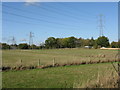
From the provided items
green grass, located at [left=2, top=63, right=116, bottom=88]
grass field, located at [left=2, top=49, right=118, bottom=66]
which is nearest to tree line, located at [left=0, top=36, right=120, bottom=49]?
grass field, located at [left=2, top=49, right=118, bottom=66]

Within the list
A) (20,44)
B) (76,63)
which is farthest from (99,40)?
(76,63)

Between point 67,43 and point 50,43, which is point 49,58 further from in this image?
point 67,43

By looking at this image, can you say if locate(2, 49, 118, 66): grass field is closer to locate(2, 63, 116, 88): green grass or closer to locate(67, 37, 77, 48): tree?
locate(2, 63, 116, 88): green grass

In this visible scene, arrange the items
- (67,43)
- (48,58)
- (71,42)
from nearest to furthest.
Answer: (48,58), (67,43), (71,42)

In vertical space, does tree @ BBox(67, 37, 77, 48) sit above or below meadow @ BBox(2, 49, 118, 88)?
above

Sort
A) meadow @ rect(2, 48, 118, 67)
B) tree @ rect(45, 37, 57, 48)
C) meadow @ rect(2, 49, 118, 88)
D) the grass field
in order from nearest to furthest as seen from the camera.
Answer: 1. meadow @ rect(2, 49, 118, 88)
2. meadow @ rect(2, 48, 118, 67)
3. the grass field
4. tree @ rect(45, 37, 57, 48)

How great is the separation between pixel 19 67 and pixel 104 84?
999 cm

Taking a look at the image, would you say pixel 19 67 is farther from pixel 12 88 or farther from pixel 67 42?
pixel 67 42

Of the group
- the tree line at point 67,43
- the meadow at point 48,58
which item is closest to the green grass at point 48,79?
the meadow at point 48,58

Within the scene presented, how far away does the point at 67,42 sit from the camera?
359 feet

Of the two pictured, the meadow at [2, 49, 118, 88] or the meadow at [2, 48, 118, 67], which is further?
the meadow at [2, 48, 118, 67]

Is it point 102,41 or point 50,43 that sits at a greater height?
point 102,41

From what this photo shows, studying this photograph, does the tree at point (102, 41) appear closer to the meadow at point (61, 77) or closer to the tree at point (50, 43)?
the tree at point (50, 43)

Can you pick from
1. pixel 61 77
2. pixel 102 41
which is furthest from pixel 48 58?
pixel 102 41
